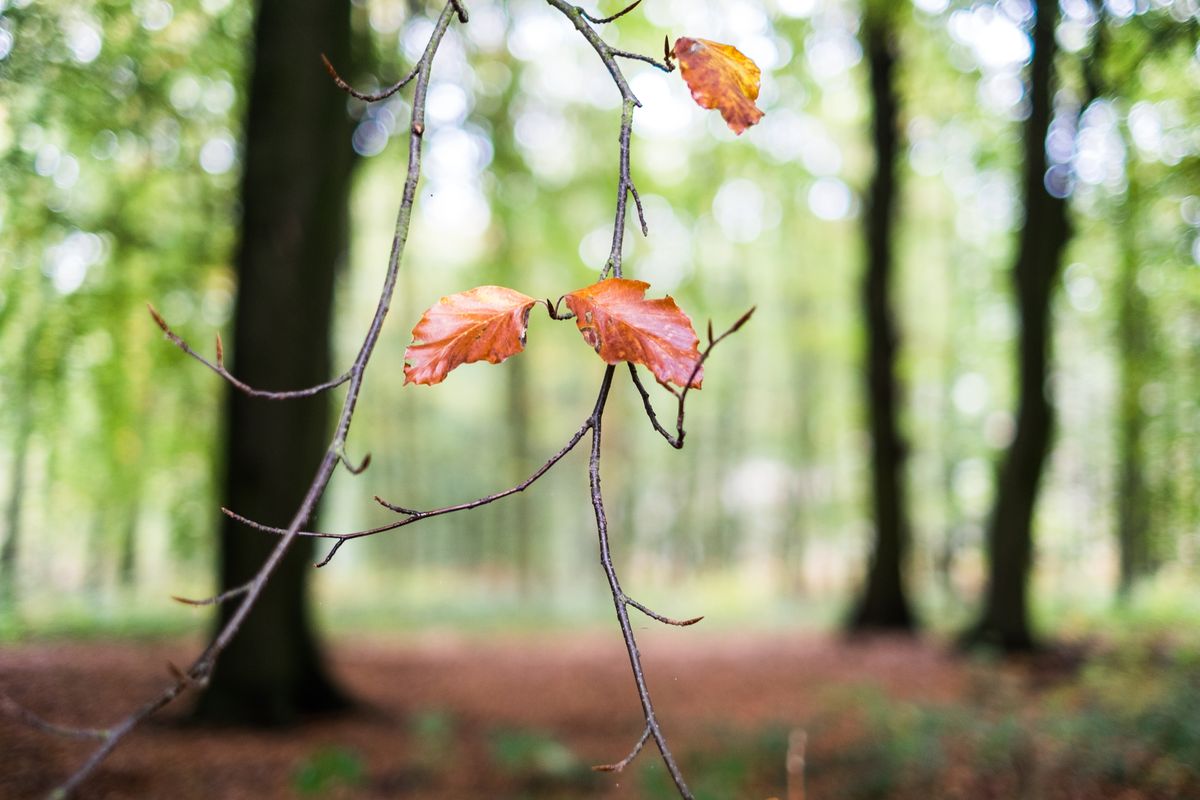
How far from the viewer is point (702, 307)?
1426 cm

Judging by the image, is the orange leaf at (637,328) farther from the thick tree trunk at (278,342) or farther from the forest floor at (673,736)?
the thick tree trunk at (278,342)

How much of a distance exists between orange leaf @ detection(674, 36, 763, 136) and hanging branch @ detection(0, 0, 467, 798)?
0.32 m

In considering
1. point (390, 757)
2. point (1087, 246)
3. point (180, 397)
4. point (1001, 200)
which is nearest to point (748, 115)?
point (390, 757)

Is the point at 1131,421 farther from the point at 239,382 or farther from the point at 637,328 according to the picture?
the point at 239,382

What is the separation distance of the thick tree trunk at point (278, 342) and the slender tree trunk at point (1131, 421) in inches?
300

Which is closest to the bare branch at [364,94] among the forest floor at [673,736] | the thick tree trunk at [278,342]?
the forest floor at [673,736]

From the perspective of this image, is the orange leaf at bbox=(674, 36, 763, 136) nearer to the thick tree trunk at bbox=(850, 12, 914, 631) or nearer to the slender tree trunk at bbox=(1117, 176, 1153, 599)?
the slender tree trunk at bbox=(1117, 176, 1153, 599)

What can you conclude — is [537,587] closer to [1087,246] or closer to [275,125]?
[1087,246]

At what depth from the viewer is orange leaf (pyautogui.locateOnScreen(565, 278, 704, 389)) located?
872 mm

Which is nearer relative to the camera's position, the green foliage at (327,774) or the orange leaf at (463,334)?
the orange leaf at (463,334)

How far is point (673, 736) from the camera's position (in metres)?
5.70

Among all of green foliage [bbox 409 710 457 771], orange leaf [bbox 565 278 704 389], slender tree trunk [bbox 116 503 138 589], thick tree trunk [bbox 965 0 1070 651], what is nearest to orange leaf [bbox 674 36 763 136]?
orange leaf [bbox 565 278 704 389]

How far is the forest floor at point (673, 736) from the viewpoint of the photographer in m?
4.00

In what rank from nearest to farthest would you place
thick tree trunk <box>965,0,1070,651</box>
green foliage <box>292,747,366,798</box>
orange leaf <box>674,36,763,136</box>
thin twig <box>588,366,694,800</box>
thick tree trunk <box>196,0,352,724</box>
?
thin twig <box>588,366,694,800</box> < orange leaf <box>674,36,763,136</box> < green foliage <box>292,747,366,798</box> < thick tree trunk <box>196,0,352,724</box> < thick tree trunk <box>965,0,1070,651</box>
